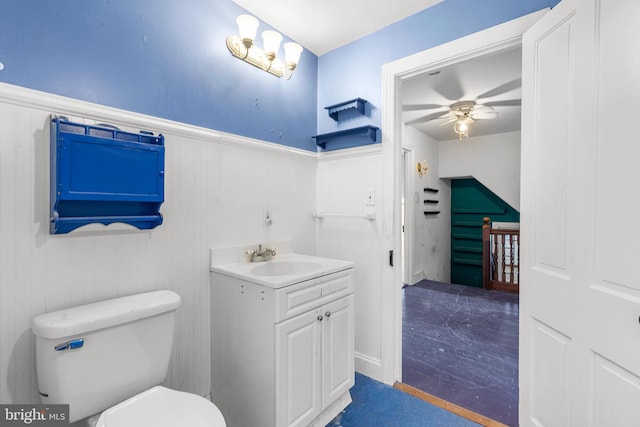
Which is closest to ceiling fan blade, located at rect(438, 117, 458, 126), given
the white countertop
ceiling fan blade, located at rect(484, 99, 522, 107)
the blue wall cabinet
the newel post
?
ceiling fan blade, located at rect(484, 99, 522, 107)

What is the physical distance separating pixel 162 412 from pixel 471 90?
3479 mm

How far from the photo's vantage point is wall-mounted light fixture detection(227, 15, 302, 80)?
1.61 m

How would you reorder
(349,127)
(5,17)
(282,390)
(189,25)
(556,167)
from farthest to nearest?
(349,127) < (189,25) < (282,390) < (556,167) < (5,17)

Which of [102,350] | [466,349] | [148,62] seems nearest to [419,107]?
[466,349]

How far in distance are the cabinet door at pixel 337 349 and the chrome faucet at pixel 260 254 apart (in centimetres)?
54

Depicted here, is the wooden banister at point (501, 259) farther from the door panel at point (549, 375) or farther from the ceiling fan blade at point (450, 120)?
the door panel at point (549, 375)

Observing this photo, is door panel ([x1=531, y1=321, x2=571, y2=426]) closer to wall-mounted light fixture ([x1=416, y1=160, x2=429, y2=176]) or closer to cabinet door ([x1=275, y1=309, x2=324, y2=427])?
cabinet door ([x1=275, y1=309, x2=324, y2=427])

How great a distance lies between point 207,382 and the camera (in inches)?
65.3

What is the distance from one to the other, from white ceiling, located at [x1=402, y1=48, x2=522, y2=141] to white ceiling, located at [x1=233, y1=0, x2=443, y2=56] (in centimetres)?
44

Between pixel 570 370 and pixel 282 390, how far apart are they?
122cm

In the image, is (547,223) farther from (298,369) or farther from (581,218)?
(298,369)

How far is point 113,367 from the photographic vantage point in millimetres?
1121

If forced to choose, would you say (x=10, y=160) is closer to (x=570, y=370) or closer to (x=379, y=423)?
(x=379, y=423)

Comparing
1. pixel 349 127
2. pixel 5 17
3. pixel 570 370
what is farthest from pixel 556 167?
pixel 5 17
